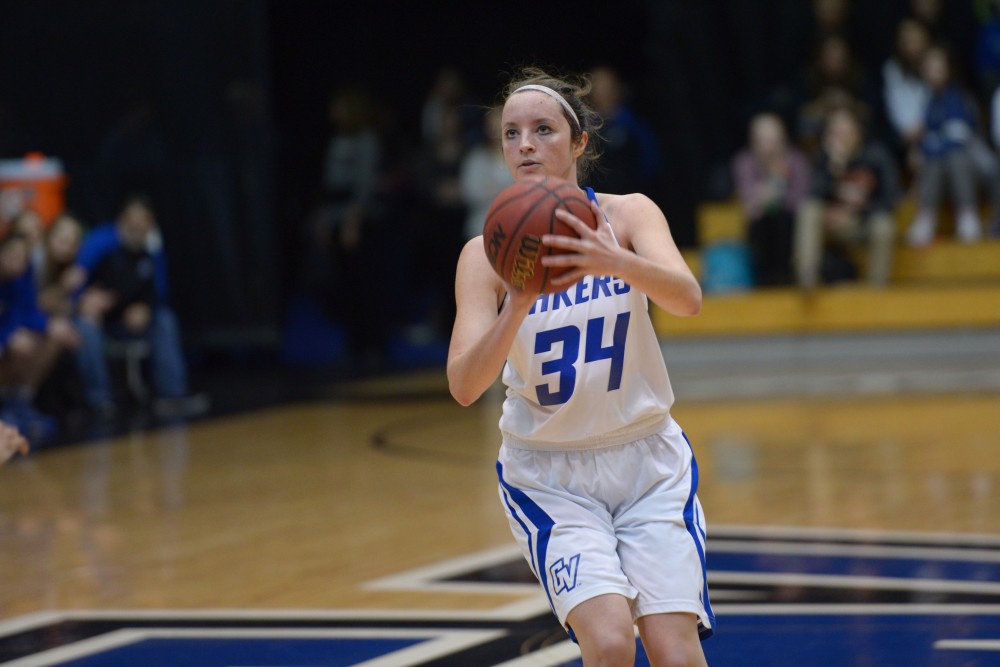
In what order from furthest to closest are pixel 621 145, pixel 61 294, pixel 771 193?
pixel 621 145 → pixel 771 193 → pixel 61 294

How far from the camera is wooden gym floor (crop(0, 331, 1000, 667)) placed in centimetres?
496

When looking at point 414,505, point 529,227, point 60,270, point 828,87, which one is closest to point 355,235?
point 60,270

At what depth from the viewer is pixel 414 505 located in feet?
22.4

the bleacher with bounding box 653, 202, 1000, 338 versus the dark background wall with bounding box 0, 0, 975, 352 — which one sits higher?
the dark background wall with bounding box 0, 0, 975, 352

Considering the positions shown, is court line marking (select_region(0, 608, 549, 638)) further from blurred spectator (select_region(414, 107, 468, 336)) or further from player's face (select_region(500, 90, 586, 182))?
blurred spectator (select_region(414, 107, 468, 336))

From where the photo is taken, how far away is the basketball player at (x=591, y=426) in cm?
291

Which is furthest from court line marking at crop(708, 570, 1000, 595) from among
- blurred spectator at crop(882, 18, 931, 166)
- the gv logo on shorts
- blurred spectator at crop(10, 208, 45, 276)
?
blurred spectator at crop(882, 18, 931, 166)

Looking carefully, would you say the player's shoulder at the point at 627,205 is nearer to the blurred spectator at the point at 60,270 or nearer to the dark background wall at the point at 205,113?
the blurred spectator at the point at 60,270

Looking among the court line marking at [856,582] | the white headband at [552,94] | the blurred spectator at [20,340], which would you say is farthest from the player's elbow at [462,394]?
the blurred spectator at [20,340]

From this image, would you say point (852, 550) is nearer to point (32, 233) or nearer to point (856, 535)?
point (856, 535)

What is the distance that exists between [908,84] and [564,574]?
10714 mm

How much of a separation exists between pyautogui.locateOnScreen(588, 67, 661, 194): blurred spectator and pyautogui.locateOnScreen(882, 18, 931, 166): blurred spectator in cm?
212

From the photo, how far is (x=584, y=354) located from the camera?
120 inches

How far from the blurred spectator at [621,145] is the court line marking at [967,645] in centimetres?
797
